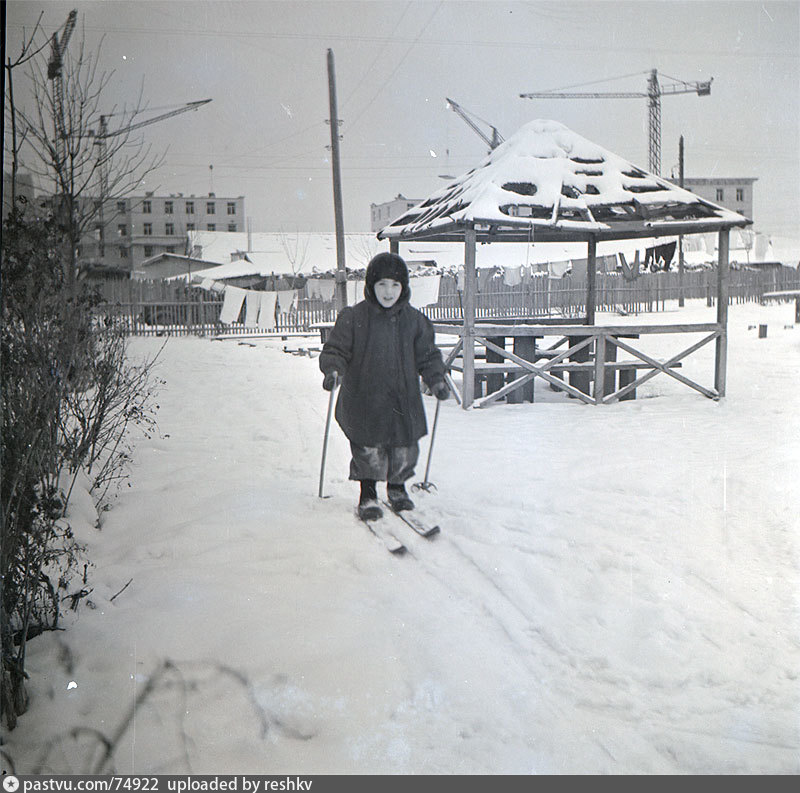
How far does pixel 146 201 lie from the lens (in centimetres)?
310

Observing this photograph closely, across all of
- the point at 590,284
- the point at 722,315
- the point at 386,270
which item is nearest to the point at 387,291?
the point at 386,270

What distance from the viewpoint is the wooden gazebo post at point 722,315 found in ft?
23.6

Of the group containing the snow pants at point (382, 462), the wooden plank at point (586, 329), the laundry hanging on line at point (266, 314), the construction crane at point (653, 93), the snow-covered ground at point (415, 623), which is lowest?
the snow-covered ground at point (415, 623)

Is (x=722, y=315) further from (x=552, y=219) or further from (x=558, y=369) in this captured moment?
(x=552, y=219)

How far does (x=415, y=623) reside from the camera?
8.52ft

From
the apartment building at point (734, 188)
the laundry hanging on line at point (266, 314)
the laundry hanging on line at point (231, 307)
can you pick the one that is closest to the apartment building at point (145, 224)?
the laundry hanging on line at point (266, 314)

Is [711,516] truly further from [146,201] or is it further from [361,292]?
[146,201]

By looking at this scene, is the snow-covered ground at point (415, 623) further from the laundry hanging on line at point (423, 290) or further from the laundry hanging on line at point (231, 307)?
the laundry hanging on line at point (231, 307)

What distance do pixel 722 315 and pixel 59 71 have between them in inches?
257

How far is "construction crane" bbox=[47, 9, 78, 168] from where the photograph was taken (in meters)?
2.72

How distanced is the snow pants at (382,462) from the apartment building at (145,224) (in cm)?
120

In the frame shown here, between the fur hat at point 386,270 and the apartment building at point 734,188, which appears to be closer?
the fur hat at point 386,270

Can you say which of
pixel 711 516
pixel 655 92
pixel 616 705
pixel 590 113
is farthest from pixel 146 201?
pixel 711 516

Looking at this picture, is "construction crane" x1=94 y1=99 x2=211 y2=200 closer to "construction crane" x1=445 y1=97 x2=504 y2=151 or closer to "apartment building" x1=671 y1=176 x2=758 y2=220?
"construction crane" x1=445 y1=97 x2=504 y2=151
